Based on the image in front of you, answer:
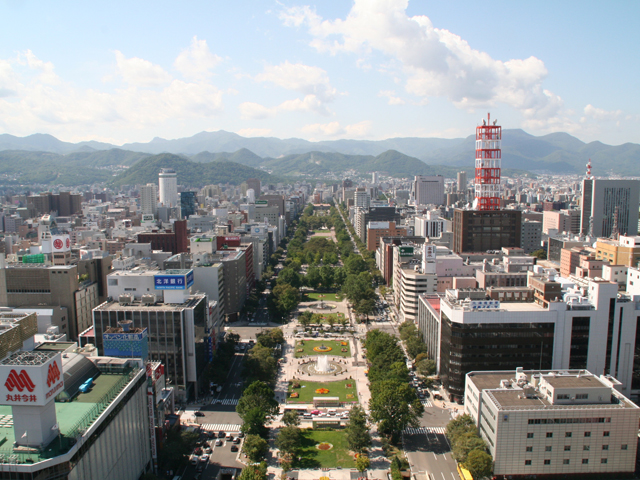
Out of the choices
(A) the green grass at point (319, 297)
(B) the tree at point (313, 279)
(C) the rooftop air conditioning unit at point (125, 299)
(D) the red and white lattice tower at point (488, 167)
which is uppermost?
(D) the red and white lattice tower at point (488, 167)

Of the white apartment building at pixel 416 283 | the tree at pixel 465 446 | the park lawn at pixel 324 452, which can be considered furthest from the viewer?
the white apartment building at pixel 416 283

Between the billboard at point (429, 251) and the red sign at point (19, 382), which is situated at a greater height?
the red sign at point (19, 382)

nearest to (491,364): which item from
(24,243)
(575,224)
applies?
(24,243)

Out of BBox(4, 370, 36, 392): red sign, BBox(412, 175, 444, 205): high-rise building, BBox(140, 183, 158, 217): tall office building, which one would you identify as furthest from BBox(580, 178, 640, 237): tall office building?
BBox(140, 183, 158, 217): tall office building

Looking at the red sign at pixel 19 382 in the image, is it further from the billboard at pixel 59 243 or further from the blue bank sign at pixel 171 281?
the billboard at pixel 59 243

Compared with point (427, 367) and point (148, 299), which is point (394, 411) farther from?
point (148, 299)

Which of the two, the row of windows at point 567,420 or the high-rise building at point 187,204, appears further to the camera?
the high-rise building at point 187,204

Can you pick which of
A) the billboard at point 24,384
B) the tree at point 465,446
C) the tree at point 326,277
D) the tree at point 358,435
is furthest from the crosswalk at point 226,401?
the tree at point 326,277
